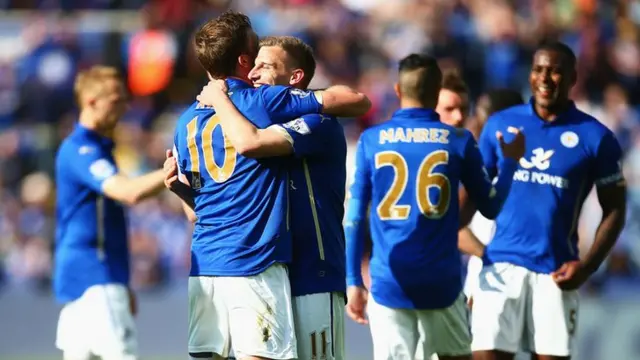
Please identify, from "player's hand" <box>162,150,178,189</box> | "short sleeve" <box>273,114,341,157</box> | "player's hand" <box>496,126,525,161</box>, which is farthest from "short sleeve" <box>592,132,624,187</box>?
"player's hand" <box>162,150,178,189</box>

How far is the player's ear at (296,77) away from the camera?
5605 mm

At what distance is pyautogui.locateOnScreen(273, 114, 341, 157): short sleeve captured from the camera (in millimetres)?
5164

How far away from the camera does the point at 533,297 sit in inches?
276

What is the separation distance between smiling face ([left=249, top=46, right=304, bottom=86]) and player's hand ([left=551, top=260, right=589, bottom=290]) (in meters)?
2.34

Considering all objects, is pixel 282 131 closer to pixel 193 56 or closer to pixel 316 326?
pixel 316 326

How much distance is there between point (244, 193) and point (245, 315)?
544mm

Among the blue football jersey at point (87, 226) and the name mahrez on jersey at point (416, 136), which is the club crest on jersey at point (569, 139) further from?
the blue football jersey at point (87, 226)

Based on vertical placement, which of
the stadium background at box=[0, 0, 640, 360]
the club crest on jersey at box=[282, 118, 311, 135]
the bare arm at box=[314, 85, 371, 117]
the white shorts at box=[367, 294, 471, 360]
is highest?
the stadium background at box=[0, 0, 640, 360]

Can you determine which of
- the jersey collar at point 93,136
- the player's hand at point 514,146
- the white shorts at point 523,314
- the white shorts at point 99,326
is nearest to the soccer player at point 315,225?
the white shorts at point 523,314

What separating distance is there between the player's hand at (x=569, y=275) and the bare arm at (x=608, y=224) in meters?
0.04

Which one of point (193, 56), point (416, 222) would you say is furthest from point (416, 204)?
point (193, 56)

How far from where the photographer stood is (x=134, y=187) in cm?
703

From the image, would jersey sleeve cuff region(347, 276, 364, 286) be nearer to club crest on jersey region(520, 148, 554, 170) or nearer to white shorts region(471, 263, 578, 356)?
white shorts region(471, 263, 578, 356)

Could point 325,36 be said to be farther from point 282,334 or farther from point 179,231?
point 282,334
